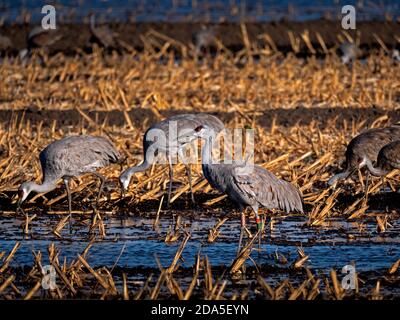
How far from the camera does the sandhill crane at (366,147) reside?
32.6 ft

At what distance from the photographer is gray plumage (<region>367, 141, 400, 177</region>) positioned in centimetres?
971

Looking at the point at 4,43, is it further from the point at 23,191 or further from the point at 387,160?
the point at 387,160

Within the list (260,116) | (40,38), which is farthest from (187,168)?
(40,38)

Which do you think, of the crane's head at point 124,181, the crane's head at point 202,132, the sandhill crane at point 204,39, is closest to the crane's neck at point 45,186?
the crane's head at point 124,181

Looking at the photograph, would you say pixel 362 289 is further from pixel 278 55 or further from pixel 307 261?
pixel 278 55

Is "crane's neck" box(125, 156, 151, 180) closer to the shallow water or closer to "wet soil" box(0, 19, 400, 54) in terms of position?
"wet soil" box(0, 19, 400, 54)

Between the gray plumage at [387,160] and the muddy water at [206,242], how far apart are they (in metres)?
1.09

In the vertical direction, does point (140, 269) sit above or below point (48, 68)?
below

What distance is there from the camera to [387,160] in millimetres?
9766

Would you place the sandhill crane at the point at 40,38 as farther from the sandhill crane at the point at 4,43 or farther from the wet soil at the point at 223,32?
the sandhill crane at the point at 4,43

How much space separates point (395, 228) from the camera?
8461 millimetres
